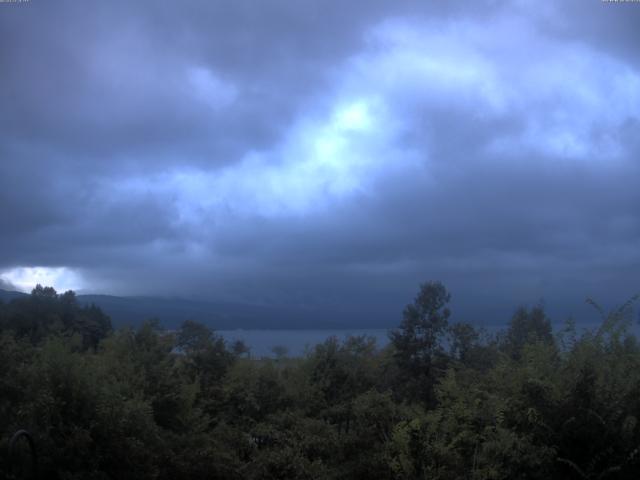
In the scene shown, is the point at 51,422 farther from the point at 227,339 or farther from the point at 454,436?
the point at 227,339

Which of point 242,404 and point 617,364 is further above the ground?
point 617,364

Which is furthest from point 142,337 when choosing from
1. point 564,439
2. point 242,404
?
point 564,439

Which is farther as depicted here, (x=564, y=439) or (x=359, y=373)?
(x=359, y=373)

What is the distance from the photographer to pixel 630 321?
31.7ft

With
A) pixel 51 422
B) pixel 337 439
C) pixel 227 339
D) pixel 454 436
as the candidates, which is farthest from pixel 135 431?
pixel 227 339

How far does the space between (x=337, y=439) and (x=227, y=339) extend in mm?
8385

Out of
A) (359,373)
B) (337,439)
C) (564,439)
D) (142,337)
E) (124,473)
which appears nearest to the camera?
(564,439)

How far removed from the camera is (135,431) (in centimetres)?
997

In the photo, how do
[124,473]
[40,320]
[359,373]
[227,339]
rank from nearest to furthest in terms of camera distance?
1. [124,473]
2. [359,373]
3. [227,339]
4. [40,320]

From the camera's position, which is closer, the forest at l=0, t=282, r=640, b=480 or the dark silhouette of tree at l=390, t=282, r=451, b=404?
the forest at l=0, t=282, r=640, b=480

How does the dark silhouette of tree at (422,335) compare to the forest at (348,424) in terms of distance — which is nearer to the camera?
the forest at (348,424)

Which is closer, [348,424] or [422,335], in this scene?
[348,424]

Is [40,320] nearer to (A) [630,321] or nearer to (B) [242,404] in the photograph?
(B) [242,404]

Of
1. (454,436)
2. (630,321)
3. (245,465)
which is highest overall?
(630,321)
